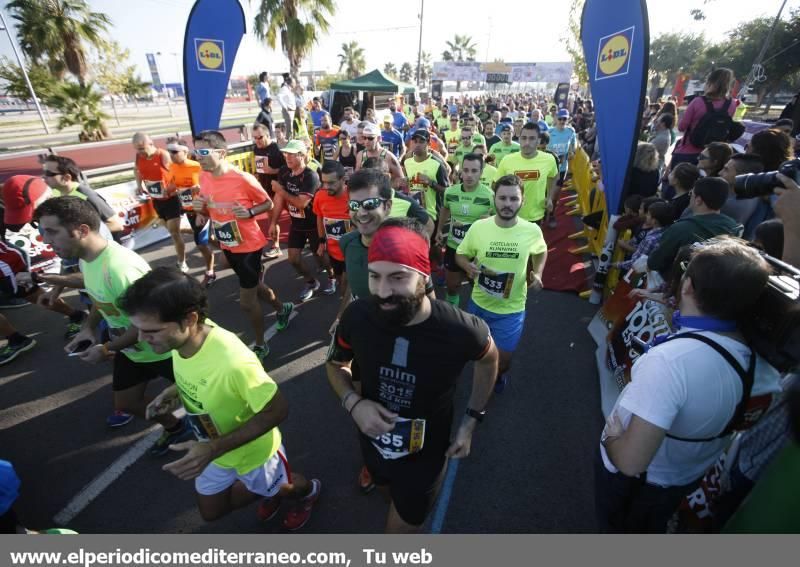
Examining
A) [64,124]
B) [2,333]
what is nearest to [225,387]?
[2,333]

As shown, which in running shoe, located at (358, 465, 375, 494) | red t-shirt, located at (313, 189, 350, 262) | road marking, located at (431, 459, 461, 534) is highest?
red t-shirt, located at (313, 189, 350, 262)

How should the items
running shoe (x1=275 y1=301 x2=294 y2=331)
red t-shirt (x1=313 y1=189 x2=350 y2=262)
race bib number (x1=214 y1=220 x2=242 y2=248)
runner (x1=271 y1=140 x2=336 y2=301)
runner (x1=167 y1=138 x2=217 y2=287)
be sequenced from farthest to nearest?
runner (x1=167 y1=138 x2=217 y2=287)
runner (x1=271 y1=140 x2=336 y2=301)
running shoe (x1=275 y1=301 x2=294 y2=331)
red t-shirt (x1=313 y1=189 x2=350 y2=262)
race bib number (x1=214 y1=220 x2=242 y2=248)

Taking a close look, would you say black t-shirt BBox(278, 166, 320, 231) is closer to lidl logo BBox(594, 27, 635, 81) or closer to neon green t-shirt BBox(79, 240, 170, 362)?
neon green t-shirt BBox(79, 240, 170, 362)

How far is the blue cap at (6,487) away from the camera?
1.90m

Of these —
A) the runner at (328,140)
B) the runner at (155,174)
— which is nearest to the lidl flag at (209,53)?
Result: the runner at (155,174)

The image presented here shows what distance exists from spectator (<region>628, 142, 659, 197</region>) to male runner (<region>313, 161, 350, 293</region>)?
3823 mm

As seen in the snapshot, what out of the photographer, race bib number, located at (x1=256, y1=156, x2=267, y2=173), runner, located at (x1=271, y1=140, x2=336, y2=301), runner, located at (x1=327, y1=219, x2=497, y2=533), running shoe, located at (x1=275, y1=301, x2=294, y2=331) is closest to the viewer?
the photographer

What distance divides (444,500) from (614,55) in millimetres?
5123

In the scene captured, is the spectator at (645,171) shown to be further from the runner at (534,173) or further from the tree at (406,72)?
the tree at (406,72)

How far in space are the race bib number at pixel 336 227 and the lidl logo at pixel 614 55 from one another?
3.62 meters

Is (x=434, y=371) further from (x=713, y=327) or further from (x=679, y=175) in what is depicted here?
(x=679, y=175)

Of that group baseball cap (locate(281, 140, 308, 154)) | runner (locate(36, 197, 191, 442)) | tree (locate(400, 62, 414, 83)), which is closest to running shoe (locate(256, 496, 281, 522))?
runner (locate(36, 197, 191, 442))

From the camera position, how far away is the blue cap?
190 centimetres

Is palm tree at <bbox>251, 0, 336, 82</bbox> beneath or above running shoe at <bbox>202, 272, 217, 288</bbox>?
above
